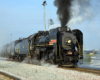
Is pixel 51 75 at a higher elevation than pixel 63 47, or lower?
lower

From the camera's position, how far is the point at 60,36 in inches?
508

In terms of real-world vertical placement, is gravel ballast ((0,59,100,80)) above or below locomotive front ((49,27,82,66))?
below

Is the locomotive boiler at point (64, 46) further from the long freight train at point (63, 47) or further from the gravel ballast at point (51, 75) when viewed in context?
the gravel ballast at point (51, 75)

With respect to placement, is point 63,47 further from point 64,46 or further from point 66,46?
point 66,46

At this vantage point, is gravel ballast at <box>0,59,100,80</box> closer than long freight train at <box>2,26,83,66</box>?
Yes

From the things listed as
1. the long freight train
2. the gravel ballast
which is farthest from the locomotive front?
the gravel ballast

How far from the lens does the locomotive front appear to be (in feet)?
40.5

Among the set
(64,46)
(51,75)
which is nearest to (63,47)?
(64,46)

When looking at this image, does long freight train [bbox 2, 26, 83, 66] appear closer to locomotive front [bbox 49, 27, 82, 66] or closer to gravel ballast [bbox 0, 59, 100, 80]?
locomotive front [bbox 49, 27, 82, 66]

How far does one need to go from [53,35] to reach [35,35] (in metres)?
4.27

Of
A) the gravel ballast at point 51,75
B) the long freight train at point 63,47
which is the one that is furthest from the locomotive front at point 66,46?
the gravel ballast at point 51,75

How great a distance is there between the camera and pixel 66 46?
12711 millimetres

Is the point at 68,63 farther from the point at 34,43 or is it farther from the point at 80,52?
the point at 34,43

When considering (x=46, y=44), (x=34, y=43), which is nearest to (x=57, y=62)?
(x=46, y=44)
